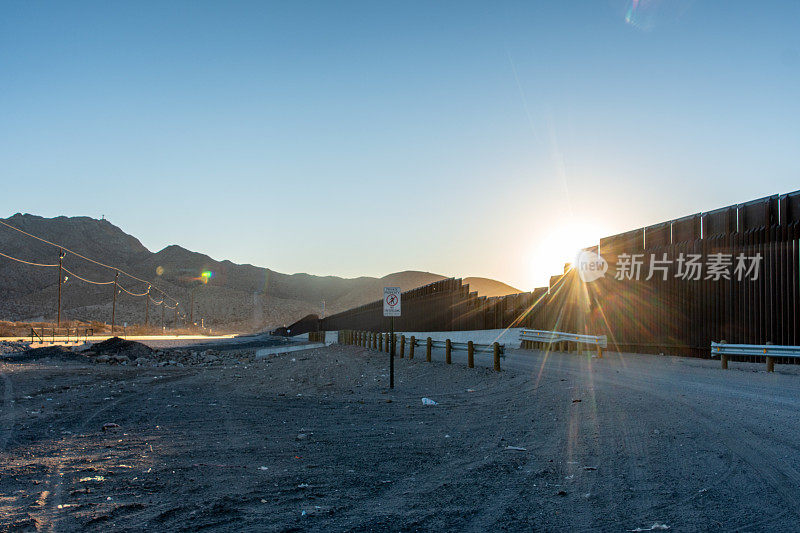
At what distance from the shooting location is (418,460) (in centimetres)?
760

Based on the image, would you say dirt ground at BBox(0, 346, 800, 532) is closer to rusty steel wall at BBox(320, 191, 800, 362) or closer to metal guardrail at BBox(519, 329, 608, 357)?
rusty steel wall at BBox(320, 191, 800, 362)

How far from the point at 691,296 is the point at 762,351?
715 centimetres

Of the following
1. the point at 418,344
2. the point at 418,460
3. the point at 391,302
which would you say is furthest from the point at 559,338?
the point at 418,460

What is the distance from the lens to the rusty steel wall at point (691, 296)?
21.2 metres

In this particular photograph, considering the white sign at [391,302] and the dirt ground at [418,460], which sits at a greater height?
the white sign at [391,302]

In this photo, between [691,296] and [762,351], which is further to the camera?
[691,296]

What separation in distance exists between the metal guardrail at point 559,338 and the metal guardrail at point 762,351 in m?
6.06

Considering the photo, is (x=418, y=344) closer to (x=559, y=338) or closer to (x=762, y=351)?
(x=559, y=338)

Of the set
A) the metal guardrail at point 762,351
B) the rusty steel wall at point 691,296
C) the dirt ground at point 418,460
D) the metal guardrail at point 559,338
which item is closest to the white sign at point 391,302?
the dirt ground at point 418,460

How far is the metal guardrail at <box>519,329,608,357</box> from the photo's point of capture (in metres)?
25.9

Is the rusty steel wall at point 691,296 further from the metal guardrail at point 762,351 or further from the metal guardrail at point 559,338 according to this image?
the metal guardrail at point 762,351

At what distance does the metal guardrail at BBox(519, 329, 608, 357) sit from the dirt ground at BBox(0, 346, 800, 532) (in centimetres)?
1084

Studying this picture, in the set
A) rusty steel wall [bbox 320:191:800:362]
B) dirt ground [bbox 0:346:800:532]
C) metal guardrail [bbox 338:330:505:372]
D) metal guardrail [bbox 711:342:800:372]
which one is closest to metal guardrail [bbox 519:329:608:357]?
rusty steel wall [bbox 320:191:800:362]

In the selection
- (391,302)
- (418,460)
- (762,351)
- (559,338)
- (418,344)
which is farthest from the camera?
(559,338)
